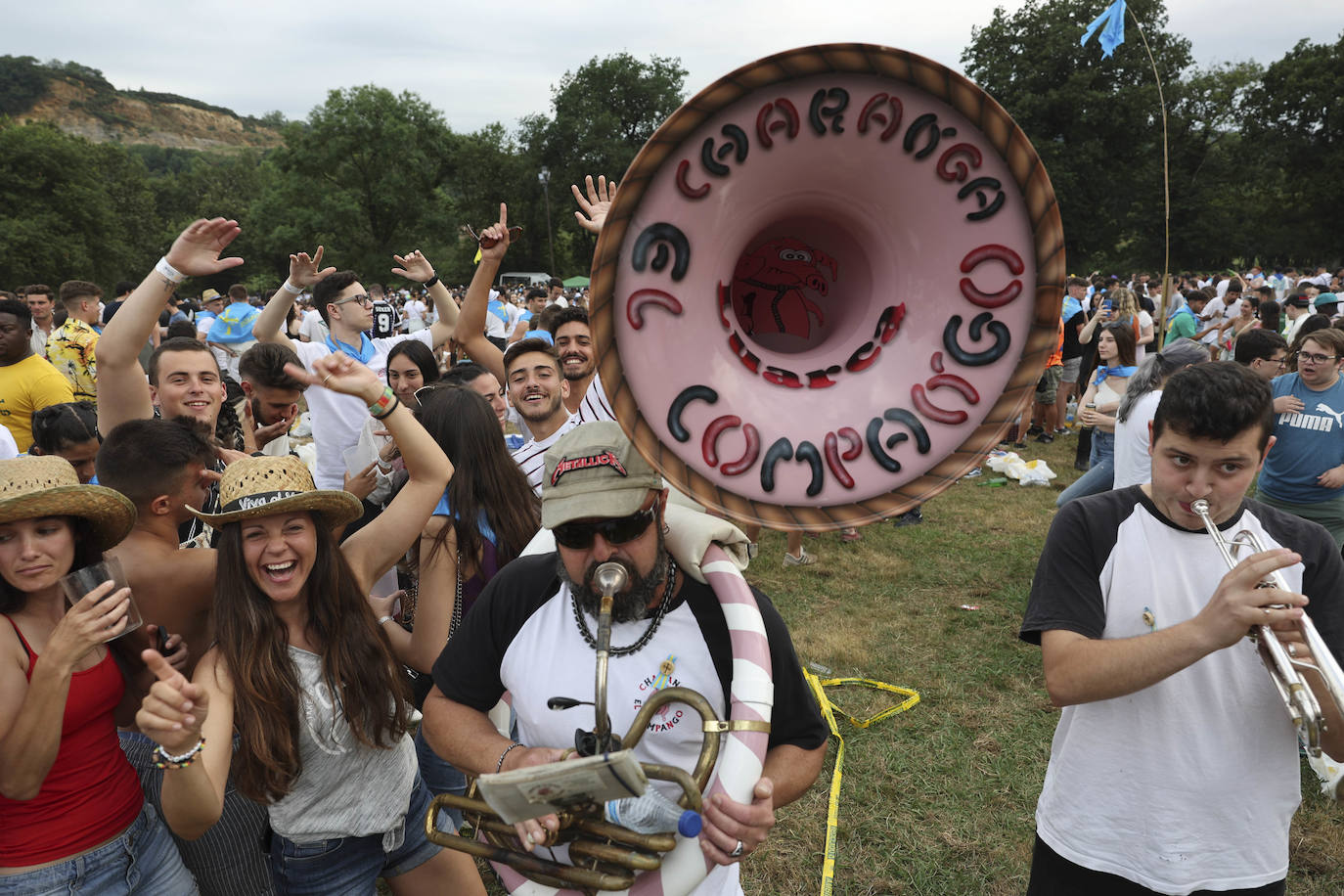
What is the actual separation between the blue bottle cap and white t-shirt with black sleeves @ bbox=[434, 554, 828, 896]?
0.24 m

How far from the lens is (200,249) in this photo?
9.00ft

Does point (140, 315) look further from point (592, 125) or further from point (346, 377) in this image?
point (592, 125)

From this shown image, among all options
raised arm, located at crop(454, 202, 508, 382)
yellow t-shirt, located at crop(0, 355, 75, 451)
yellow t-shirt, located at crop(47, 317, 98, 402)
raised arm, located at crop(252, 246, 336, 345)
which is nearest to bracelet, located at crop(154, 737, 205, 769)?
raised arm, located at crop(454, 202, 508, 382)

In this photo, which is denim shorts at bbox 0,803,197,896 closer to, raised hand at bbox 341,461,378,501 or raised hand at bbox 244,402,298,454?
raised hand at bbox 341,461,378,501

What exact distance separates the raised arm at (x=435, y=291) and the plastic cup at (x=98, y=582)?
316 cm

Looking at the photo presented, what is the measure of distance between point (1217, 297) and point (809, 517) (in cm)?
1620

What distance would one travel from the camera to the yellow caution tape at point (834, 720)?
10.5 feet

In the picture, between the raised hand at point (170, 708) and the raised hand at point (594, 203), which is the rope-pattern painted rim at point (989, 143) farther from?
the raised hand at point (170, 708)

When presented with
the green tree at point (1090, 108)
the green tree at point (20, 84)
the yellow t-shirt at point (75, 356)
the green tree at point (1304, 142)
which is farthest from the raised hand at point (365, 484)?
the green tree at point (20, 84)

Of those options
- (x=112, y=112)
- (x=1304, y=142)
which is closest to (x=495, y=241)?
(x=1304, y=142)

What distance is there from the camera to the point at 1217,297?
14.2 metres

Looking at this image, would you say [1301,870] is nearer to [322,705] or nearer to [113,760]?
[322,705]

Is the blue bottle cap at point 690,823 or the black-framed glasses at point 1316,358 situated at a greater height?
the black-framed glasses at point 1316,358

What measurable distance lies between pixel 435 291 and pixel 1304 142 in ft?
152
